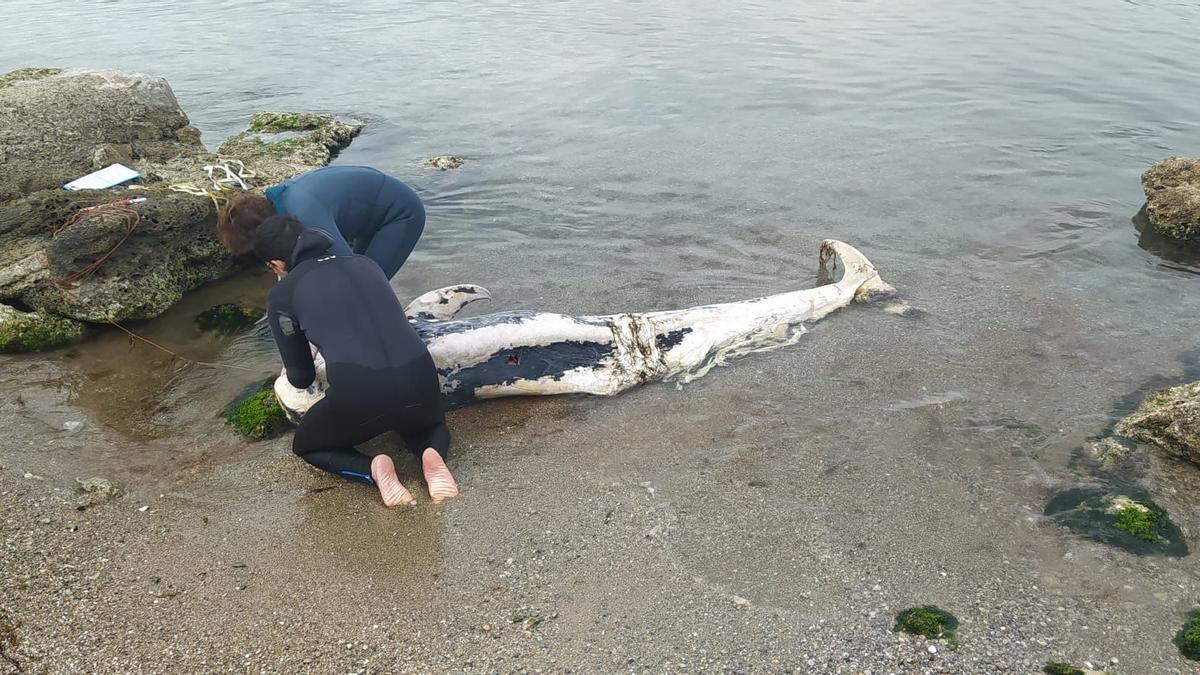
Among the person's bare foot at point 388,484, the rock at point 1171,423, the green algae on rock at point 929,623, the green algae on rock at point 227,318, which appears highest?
the rock at point 1171,423

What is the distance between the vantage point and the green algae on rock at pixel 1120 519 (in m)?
4.35

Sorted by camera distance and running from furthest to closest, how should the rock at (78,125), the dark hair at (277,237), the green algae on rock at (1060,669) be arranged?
the rock at (78,125) < the dark hair at (277,237) < the green algae on rock at (1060,669)

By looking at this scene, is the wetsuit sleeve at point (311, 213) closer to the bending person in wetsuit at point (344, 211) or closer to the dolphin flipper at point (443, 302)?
the bending person in wetsuit at point (344, 211)

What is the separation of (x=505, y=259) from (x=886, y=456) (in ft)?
15.8

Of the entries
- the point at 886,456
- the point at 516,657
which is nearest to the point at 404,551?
the point at 516,657

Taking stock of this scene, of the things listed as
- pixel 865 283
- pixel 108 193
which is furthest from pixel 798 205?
pixel 108 193

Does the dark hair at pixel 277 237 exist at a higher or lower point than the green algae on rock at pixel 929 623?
higher

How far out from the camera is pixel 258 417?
19.0ft

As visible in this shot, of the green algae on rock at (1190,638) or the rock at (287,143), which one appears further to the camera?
the rock at (287,143)

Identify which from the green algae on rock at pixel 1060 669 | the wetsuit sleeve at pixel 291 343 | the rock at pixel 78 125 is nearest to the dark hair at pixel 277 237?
the wetsuit sleeve at pixel 291 343

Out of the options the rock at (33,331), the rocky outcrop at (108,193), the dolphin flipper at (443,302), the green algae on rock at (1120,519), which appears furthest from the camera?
the rocky outcrop at (108,193)

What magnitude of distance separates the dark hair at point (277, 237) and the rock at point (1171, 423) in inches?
207

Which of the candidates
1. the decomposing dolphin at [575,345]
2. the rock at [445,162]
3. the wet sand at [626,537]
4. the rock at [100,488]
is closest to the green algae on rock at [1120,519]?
the wet sand at [626,537]

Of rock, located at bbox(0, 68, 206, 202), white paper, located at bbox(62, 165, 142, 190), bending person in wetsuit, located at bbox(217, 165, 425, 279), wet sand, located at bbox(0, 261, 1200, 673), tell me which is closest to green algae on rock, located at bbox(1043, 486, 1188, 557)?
wet sand, located at bbox(0, 261, 1200, 673)
